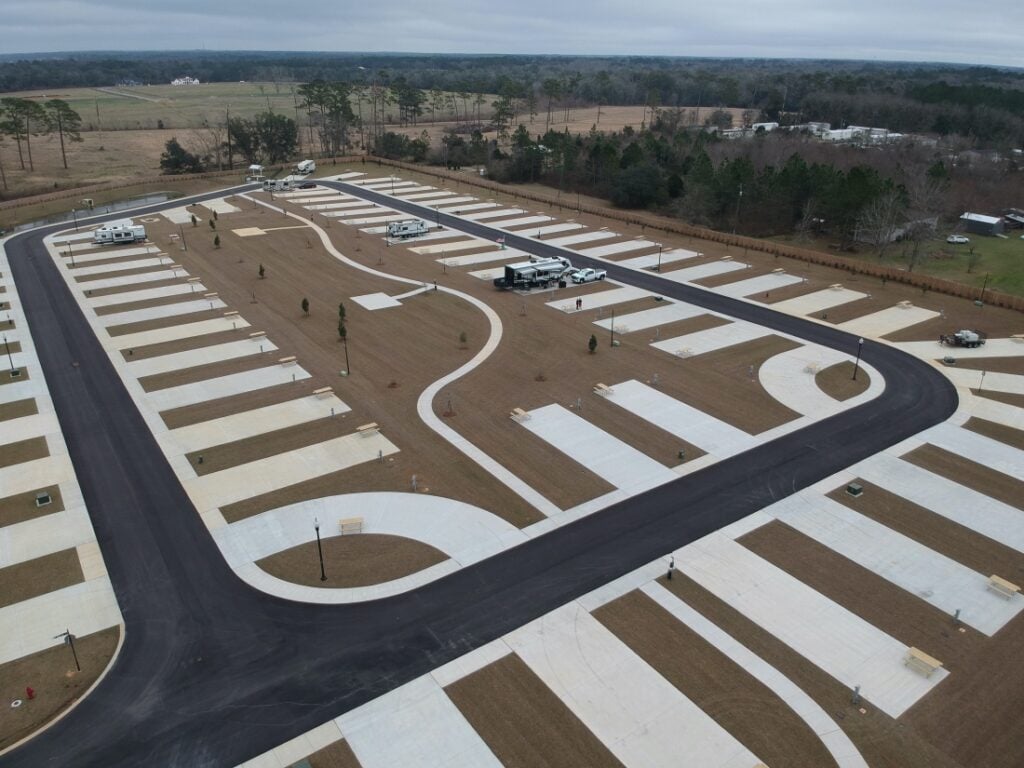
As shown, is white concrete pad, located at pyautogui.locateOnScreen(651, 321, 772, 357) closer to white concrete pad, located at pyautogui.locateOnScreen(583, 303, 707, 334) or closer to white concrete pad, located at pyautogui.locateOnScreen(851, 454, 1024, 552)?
white concrete pad, located at pyautogui.locateOnScreen(583, 303, 707, 334)

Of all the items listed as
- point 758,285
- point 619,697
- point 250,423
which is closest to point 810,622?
point 619,697

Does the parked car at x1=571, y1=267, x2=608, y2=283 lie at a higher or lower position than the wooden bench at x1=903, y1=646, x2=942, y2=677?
higher

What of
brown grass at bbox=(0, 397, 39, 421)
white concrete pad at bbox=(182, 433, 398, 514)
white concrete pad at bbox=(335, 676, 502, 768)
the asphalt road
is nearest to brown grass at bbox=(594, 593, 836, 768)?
the asphalt road

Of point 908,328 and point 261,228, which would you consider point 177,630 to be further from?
point 261,228

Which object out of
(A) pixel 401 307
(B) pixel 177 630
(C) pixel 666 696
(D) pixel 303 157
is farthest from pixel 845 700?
(D) pixel 303 157

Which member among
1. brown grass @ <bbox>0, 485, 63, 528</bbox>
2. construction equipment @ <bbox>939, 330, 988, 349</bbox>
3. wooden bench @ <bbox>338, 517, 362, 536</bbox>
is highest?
construction equipment @ <bbox>939, 330, 988, 349</bbox>

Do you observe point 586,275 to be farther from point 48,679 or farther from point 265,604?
point 48,679

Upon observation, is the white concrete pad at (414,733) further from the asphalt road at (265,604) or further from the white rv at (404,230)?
the white rv at (404,230)
